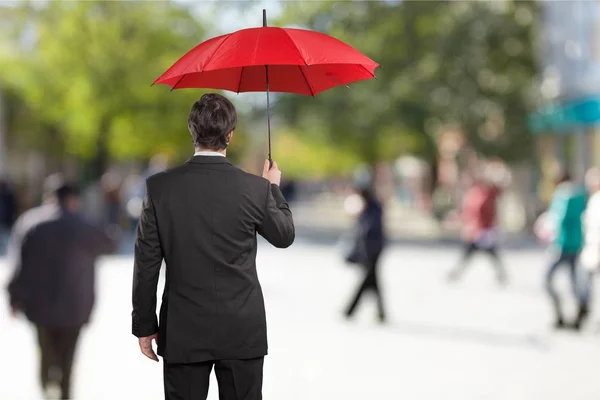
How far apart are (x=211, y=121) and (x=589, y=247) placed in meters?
7.75

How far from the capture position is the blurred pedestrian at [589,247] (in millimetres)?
10461

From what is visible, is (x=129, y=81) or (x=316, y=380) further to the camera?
(x=129, y=81)

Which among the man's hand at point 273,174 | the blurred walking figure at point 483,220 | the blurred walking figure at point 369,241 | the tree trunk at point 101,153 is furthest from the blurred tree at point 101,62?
the man's hand at point 273,174

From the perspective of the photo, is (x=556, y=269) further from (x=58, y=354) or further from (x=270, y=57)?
(x=270, y=57)

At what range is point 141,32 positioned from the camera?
1281 inches

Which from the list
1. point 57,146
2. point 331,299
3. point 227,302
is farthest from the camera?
point 57,146

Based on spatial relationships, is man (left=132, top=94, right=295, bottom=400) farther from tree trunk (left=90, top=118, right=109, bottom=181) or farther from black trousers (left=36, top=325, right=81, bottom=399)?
tree trunk (left=90, top=118, right=109, bottom=181)

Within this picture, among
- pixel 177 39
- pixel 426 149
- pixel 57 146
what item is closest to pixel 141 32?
pixel 177 39

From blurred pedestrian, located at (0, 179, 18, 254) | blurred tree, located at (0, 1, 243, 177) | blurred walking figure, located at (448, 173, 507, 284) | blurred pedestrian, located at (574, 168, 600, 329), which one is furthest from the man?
blurred tree, located at (0, 1, 243, 177)

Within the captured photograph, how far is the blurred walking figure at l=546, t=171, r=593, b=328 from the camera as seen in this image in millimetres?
10672

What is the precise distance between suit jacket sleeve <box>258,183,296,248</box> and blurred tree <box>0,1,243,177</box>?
29.2 metres

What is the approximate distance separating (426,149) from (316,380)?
2679cm

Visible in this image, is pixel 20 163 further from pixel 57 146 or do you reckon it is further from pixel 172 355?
pixel 172 355

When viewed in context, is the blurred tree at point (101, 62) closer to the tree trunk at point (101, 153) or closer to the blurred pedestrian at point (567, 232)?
the tree trunk at point (101, 153)
